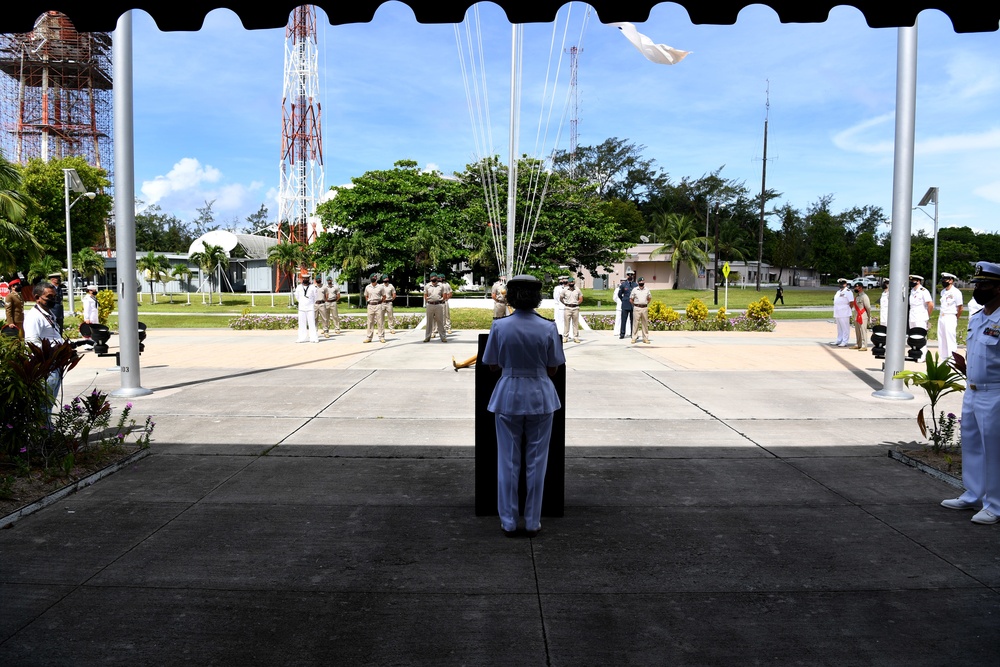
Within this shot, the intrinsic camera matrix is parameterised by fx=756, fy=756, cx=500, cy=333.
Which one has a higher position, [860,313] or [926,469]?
[860,313]

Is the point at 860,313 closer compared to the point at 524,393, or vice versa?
the point at 524,393

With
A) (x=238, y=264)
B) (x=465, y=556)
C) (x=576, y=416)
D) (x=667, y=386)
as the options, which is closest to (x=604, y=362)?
(x=667, y=386)

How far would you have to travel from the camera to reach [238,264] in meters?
72.5

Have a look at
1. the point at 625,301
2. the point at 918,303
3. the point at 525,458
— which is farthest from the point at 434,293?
the point at 525,458

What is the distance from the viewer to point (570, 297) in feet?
65.1

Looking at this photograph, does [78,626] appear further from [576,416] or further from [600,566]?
[576,416]

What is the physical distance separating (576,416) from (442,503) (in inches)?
151

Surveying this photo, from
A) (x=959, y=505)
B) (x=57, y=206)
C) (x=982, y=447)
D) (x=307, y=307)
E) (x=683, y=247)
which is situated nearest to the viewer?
(x=982, y=447)

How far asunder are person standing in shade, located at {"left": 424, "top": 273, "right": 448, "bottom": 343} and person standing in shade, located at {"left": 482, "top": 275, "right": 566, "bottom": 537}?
13895mm

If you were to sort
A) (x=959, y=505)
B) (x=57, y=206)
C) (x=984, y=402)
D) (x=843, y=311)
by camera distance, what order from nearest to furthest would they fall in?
(x=984, y=402) < (x=959, y=505) < (x=843, y=311) < (x=57, y=206)

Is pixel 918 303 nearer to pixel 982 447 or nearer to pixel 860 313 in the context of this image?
pixel 860 313

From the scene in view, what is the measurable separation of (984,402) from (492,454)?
3370 millimetres

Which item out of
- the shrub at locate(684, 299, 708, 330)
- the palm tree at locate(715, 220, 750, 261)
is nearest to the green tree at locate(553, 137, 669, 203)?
the palm tree at locate(715, 220, 750, 261)

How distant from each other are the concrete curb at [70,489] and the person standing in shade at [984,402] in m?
6.61
